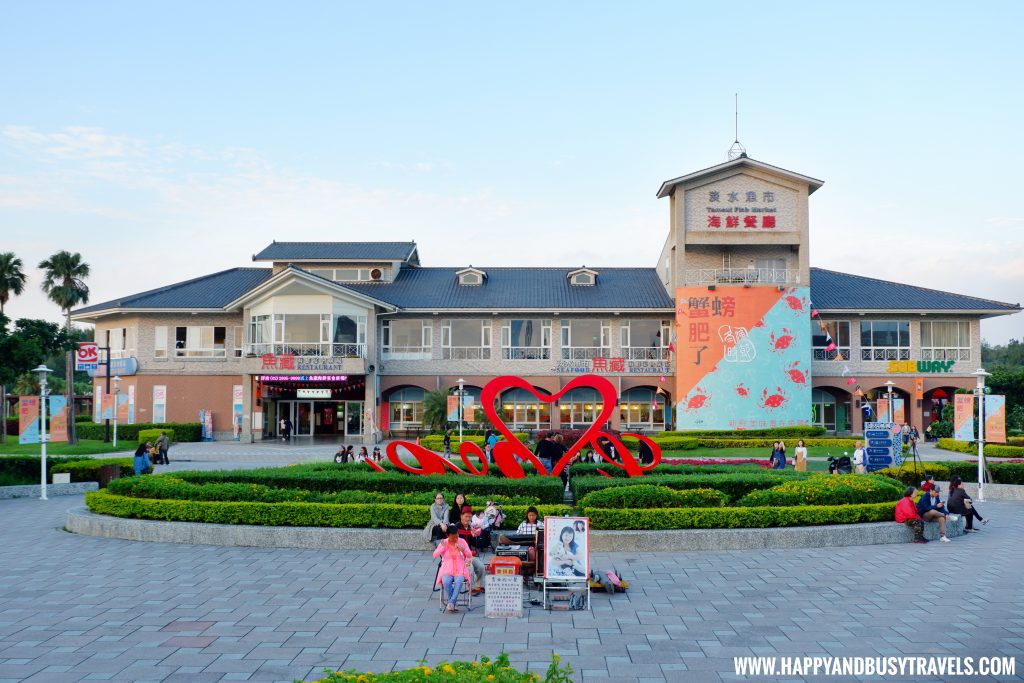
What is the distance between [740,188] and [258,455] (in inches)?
1052

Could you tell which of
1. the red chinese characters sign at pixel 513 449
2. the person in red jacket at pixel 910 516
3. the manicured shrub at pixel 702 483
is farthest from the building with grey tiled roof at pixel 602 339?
the person in red jacket at pixel 910 516

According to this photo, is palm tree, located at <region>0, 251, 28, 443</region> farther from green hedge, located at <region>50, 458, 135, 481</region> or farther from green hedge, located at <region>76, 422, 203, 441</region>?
green hedge, located at <region>50, 458, 135, 481</region>

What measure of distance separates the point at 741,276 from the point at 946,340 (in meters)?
12.8

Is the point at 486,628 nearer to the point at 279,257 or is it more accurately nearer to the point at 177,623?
the point at 177,623

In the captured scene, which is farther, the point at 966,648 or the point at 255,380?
the point at 255,380

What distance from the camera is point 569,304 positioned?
42812mm

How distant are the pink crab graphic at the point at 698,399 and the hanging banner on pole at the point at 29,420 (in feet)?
92.3

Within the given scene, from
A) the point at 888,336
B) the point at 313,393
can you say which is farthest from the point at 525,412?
the point at 888,336

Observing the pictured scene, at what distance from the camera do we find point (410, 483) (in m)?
16.7

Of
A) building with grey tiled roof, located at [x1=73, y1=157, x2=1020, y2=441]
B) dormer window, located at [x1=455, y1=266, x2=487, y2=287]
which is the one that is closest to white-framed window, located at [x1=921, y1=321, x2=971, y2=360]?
building with grey tiled roof, located at [x1=73, y1=157, x2=1020, y2=441]

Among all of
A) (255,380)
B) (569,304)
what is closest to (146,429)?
(255,380)

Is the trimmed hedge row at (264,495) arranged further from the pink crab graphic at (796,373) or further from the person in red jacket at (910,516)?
the pink crab graphic at (796,373)

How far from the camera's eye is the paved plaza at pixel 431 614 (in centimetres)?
838

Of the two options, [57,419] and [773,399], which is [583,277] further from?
[57,419]
